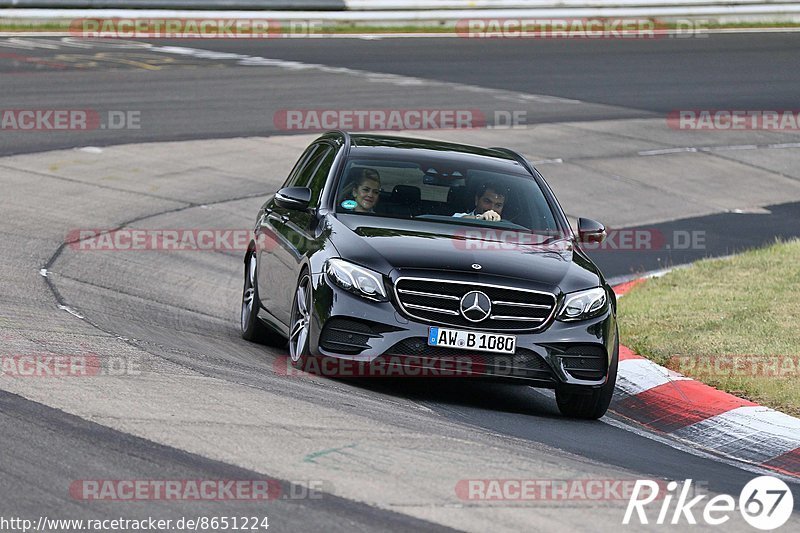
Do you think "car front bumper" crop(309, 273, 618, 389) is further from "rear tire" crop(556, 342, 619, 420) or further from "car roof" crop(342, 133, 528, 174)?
"car roof" crop(342, 133, 528, 174)

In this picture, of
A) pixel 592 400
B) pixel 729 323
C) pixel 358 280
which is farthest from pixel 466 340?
pixel 729 323

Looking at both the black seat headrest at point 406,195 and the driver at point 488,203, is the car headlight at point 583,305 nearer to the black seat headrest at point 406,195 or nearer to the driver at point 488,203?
the driver at point 488,203

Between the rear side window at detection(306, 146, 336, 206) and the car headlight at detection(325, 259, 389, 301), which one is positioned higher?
the rear side window at detection(306, 146, 336, 206)

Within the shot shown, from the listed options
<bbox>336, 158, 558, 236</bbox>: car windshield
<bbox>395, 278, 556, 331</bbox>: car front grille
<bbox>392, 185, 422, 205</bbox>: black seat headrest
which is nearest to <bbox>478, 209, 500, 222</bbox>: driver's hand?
<bbox>336, 158, 558, 236</bbox>: car windshield

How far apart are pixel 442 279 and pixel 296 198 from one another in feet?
5.57

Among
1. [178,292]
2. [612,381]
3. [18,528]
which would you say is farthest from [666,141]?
[18,528]

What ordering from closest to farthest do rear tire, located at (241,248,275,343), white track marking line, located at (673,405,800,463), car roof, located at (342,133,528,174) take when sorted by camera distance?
1. white track marking line, located at (673,405,800,463)
2. car roof, located at (342,133,528,174)
3. rear tire, located at (241,248,275,343)

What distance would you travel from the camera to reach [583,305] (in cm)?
888

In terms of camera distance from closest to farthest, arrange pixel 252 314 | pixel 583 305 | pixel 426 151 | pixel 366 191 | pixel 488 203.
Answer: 1. pixel 583 305
2. pixel 366 191
3. pixel 488 203
4. pixel 426 151
5. pixel 252 314

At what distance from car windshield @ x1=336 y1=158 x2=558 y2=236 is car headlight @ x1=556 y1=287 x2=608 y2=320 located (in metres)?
0.99

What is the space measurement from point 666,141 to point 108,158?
9419 millimetres

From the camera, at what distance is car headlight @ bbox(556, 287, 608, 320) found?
879cm

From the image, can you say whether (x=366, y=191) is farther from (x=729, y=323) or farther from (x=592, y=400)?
(x=729, y=323)

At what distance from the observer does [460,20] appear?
34656 millimetres
